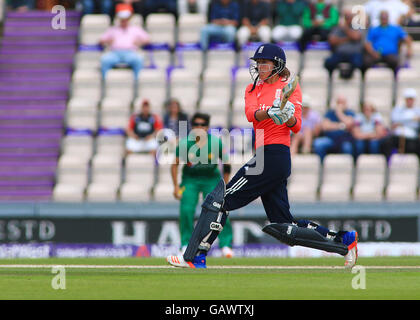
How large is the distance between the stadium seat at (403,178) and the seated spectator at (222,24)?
11.8 feet

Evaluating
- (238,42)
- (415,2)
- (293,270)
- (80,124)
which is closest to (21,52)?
(80,124)

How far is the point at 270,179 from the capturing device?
8727mm

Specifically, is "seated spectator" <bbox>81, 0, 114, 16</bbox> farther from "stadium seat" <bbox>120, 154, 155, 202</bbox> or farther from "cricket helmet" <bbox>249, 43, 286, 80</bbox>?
"cricket helmet" <bbox>249, 43, 286, 80</bbox>

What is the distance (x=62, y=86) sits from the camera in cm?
1755

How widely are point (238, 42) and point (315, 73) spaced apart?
1.46 meters

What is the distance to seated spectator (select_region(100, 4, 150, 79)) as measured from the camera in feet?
56.1

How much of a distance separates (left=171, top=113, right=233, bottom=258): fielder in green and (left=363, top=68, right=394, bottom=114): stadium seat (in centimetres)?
456

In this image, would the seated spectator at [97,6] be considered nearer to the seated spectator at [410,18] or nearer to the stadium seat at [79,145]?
the stadium seat at [79,145]

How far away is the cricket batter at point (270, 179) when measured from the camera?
8.73 m

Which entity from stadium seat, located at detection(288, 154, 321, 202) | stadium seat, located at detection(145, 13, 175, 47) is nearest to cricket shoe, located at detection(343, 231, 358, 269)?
stadium seat, located at detection(288, 154, 321, 202)

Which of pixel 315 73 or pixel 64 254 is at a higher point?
pixel 315 73

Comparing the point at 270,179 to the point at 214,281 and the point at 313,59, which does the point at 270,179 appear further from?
the point at 313,59
